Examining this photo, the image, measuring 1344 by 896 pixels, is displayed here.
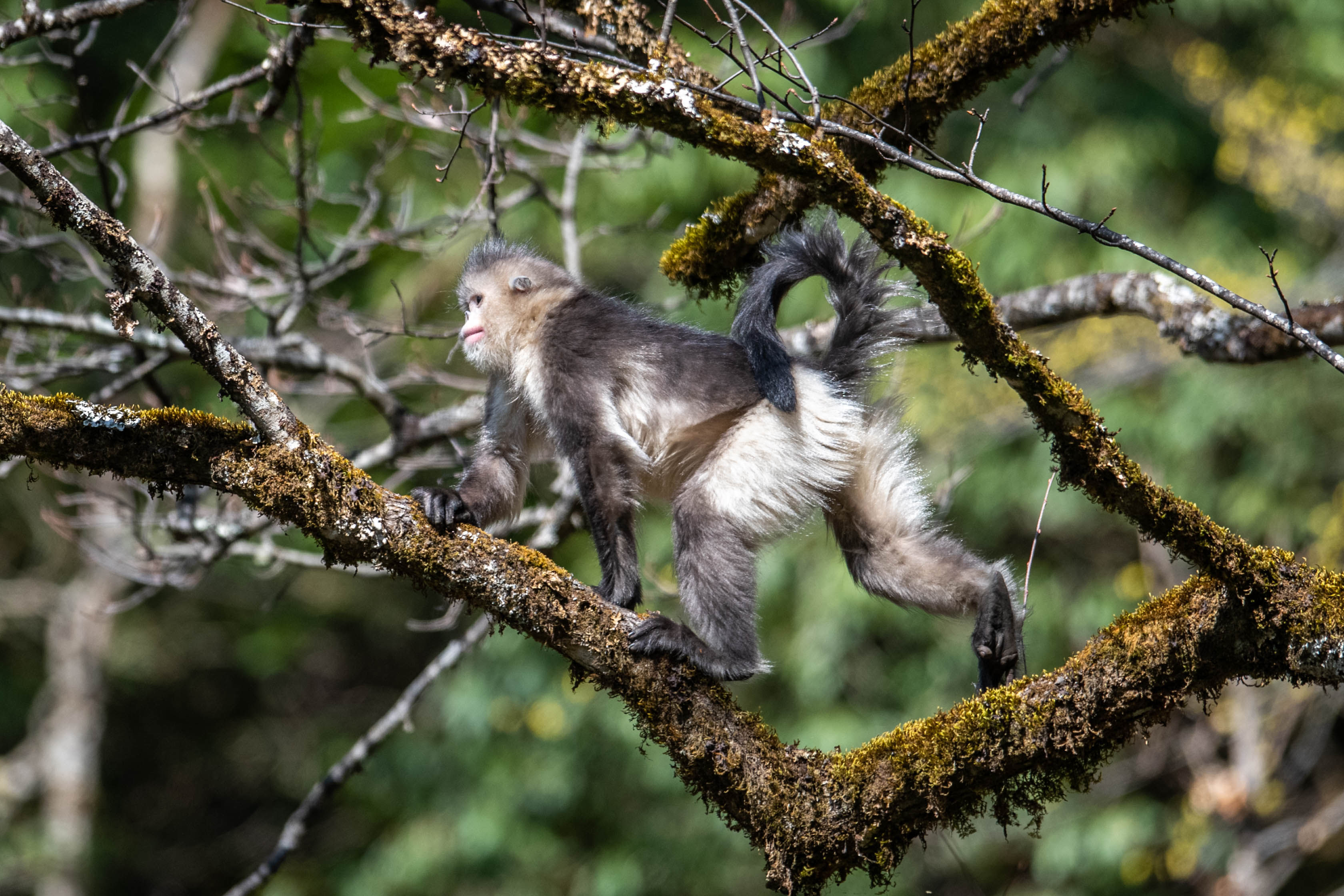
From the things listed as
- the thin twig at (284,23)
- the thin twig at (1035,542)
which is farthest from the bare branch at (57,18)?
the thin twig at (1035,542)

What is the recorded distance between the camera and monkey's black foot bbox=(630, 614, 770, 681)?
2992 millimetres

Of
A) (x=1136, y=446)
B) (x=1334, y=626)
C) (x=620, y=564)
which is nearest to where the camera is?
(x=1334, y=626)

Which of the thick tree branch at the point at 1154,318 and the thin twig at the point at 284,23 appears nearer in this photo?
the thin twig at the point at 284,23

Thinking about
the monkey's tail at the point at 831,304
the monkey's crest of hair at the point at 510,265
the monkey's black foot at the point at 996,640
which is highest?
the monkey's crest of hair at the point at 510,265

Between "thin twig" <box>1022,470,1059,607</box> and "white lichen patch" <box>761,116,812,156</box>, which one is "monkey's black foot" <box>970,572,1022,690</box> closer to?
"thin twig" <box>1022,470,1059,607</box>

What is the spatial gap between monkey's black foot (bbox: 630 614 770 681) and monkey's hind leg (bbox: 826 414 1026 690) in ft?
2.06

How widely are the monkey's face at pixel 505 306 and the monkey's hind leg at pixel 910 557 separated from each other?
4.50 feet

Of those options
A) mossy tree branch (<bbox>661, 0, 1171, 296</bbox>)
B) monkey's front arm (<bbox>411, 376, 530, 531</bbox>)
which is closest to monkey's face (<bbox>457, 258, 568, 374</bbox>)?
monkey's front arm (<bbox>411, 376, 530, 531</bbox>)

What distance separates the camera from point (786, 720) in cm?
834

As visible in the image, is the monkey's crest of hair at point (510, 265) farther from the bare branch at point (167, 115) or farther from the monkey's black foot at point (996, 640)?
the monkey's black foot at point (996, 640)

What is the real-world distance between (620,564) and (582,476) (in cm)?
35

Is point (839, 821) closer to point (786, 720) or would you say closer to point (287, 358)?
point (287, 358)

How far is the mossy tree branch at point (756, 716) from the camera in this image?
8.66ft

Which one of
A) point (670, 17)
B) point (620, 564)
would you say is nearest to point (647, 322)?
point (620, 564)
